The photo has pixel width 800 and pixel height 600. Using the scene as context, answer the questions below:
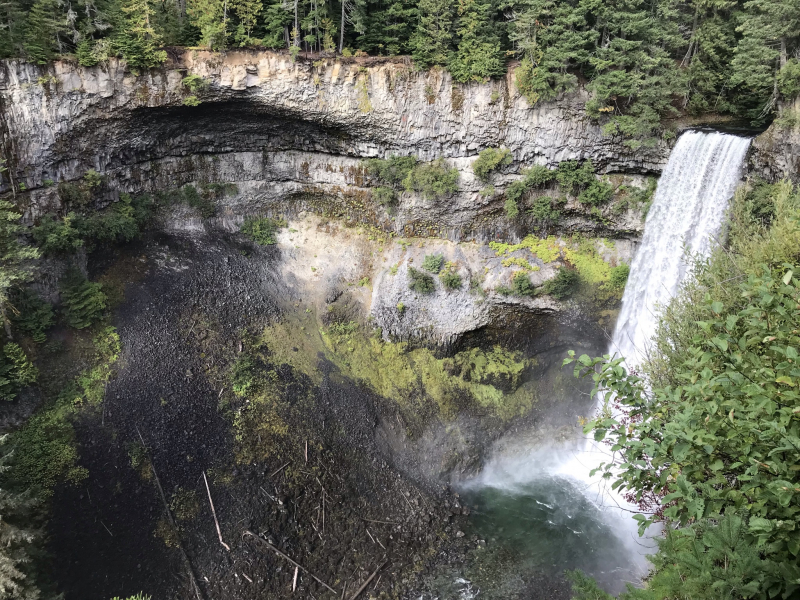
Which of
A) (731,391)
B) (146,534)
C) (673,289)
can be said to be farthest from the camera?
(673,289)

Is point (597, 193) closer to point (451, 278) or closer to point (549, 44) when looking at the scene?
point (549, 44)

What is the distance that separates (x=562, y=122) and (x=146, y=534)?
944 inches

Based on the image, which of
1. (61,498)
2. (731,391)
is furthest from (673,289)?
(61,498)

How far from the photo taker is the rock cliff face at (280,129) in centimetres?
1980

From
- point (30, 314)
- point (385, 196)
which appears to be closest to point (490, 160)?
point (385, 196)

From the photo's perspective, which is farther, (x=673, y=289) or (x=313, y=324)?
(x=313, y=324)

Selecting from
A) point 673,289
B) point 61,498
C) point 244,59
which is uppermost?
point 244,59

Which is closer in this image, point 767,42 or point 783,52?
point 783,52

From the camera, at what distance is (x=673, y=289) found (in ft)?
59.2

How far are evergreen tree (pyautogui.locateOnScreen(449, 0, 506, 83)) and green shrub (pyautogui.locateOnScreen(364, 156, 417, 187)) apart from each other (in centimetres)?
462

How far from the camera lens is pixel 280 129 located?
2389cm

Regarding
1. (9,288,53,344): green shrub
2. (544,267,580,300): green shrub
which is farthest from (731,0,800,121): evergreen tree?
(9,288,53,344): green shrub

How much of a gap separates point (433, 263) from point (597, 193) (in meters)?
8.63

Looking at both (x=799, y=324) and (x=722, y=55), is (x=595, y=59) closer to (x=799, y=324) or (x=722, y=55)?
(x=722, y=55)
